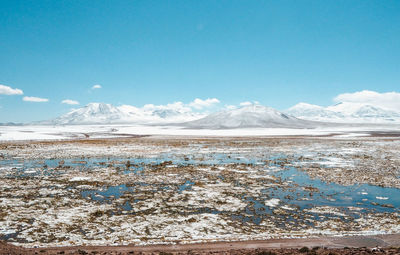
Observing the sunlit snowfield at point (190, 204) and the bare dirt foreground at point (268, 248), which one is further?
the sunlit snowfield at point (190, 204)

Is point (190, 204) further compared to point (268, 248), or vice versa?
point (190, 204)

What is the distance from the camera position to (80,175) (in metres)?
23.9

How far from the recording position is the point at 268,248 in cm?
1045

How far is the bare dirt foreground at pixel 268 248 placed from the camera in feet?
31.8

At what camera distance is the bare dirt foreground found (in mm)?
9703

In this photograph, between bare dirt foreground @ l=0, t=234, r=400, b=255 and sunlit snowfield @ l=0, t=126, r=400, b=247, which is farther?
sunlit snowfield @ l=0, t=126, r=400, b=247

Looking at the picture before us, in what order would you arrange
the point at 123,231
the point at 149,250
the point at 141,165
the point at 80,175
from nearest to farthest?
the point at 149,250 < the point at 123,231 < the point at 80,175 < the point at 141,165

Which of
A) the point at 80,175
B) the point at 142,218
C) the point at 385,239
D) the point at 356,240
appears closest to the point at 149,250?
the point at 142,218

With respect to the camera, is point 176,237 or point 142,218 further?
point 142,218

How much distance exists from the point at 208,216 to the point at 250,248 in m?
3.76

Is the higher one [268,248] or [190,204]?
[190,204]

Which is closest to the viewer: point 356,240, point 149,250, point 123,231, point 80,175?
point 149,250

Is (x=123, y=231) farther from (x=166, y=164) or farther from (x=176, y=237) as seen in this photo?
(x=166, y=164)

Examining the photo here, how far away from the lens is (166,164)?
3033cm
